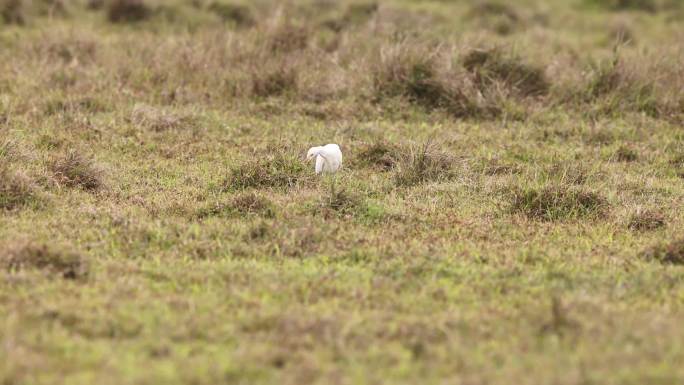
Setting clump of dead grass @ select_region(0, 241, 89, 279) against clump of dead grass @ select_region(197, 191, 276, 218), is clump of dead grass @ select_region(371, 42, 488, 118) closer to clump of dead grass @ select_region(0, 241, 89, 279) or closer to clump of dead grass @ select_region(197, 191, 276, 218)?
clump of dead grass @ select_region(197, 191, 276, 218)

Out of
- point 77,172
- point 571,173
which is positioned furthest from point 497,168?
point 77,172

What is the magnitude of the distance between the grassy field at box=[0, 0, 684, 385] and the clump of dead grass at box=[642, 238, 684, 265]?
14 mm

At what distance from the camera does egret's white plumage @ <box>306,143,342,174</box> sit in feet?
25.2

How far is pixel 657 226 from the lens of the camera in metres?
6.68

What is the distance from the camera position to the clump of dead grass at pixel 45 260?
538 cm

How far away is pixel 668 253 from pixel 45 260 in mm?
3578

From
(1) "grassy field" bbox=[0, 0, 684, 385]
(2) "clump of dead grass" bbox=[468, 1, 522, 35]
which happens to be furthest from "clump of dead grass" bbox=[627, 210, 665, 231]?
(2) "clump of dead grass" bbox=[468, 1, 522, 35]

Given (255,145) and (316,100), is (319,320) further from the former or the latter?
(316,100)

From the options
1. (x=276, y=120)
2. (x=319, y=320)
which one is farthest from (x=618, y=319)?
(x=276, y=120)

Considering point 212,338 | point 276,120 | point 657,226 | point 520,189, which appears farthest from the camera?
point 276,120

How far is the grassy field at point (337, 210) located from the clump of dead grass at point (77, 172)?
2cm

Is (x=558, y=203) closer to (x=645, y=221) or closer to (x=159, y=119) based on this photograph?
(x=645, y=221)

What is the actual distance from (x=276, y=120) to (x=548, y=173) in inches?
116

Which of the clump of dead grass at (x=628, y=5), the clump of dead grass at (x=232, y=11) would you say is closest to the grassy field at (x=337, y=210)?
the clump of dead grass at (x=232, y=11)
